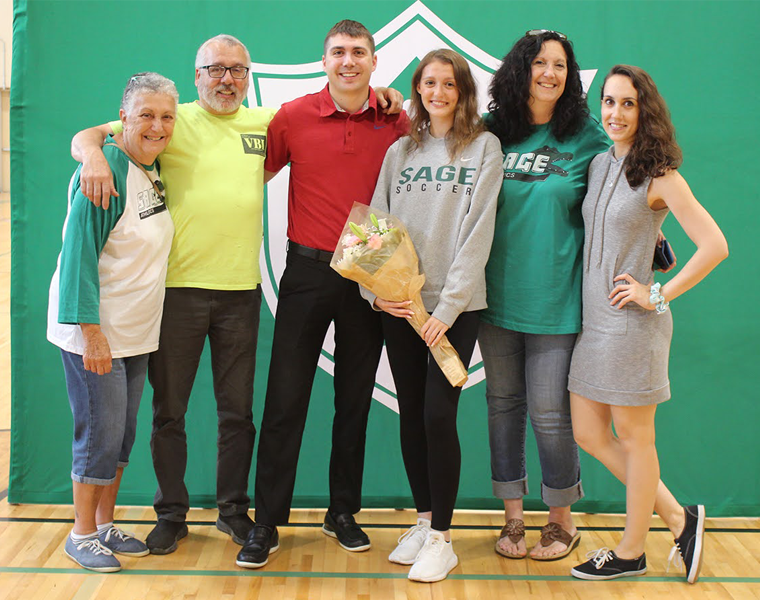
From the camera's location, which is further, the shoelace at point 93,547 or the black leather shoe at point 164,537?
the black leather shoe at point 164,537

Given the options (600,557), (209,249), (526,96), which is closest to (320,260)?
(209,249)

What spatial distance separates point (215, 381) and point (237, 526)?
0.57 metres

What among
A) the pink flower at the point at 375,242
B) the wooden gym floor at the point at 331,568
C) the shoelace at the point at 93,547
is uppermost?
the pink flower at the point at 375,242

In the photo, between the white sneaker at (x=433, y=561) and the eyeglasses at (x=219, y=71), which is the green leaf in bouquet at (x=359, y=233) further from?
the white sneaker at (x=433, y=561)

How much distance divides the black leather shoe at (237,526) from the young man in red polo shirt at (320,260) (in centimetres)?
14

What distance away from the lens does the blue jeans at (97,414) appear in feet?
8.22

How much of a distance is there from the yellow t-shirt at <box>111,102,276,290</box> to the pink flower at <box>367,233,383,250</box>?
0.54m

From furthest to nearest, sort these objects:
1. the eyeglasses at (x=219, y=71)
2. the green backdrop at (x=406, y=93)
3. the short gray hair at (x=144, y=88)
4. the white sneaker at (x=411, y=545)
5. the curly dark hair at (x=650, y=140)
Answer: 1. the green backdrop at (x=406, y=93)
2. the white sneaker at (x=411, y=545)
3. the eyeglasses at (x=219, y=71)
4. the short gray hair at (x=144, y=88)
5. the curly dark hair at (x=650, y=140)

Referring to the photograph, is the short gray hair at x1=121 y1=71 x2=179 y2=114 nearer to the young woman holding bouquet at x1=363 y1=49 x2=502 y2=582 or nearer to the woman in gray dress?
the young woman holding bouquet at x1=363 y1=49 x2=502 y2=582

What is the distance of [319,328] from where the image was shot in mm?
2689

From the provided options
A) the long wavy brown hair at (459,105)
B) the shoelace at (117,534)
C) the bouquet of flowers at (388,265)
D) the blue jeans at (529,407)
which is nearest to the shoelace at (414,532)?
the blue jeans at (529,407)

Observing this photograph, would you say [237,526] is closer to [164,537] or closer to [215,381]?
[164,537]

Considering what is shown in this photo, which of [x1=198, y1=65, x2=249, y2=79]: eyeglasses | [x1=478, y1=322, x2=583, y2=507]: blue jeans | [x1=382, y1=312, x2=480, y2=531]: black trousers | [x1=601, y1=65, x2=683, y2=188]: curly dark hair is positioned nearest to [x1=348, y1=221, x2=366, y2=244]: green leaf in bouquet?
[x1=382, y1=312, x2=480, y2=531]: black trousers

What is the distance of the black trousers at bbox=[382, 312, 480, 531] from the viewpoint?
250 centimetres
